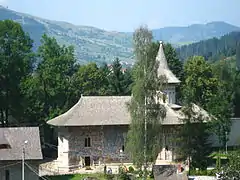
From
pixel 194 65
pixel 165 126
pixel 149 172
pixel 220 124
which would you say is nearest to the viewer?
pixel 149 172

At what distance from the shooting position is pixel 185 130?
50625 mm

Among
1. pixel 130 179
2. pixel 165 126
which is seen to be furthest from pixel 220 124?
pixel 130 179

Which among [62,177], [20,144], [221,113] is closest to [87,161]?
[62,177]

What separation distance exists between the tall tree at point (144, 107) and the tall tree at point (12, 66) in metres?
20.9

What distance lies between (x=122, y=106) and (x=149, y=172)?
32.8ft

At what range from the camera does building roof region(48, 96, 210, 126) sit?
182 ft

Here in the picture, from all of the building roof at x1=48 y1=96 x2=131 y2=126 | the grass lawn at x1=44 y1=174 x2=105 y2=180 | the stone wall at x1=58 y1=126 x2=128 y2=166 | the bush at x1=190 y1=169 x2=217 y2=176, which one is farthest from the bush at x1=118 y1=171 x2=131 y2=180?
the stone wall at x1=58 y1=126 x2=128 y2=166

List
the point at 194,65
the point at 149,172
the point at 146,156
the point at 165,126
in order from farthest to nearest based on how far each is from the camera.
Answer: the point at 194,65 → the point at 165,126 → the point at 149,172 → the point at 146,156

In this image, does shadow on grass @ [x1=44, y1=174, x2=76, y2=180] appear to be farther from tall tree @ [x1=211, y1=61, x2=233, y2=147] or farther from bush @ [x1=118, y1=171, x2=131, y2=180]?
tall tree @ [x1=211, y1=61, x2=233, y2=147]

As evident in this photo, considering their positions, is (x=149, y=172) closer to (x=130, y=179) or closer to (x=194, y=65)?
(x=130, y=179)

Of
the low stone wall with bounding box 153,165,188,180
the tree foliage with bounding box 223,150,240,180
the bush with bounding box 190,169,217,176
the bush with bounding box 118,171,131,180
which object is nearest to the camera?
the tree foliage with bounding box 223,150,240,180

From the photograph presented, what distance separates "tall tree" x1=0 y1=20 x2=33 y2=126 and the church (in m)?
9.12

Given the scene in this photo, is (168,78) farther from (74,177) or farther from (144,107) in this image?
(74,177)

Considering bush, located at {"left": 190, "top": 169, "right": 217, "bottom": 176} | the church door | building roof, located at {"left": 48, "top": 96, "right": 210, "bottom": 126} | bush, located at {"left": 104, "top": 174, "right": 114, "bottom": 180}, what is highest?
building roof, located at {"left": 48, "top": 96, "right": 210, "bottom": 126}
